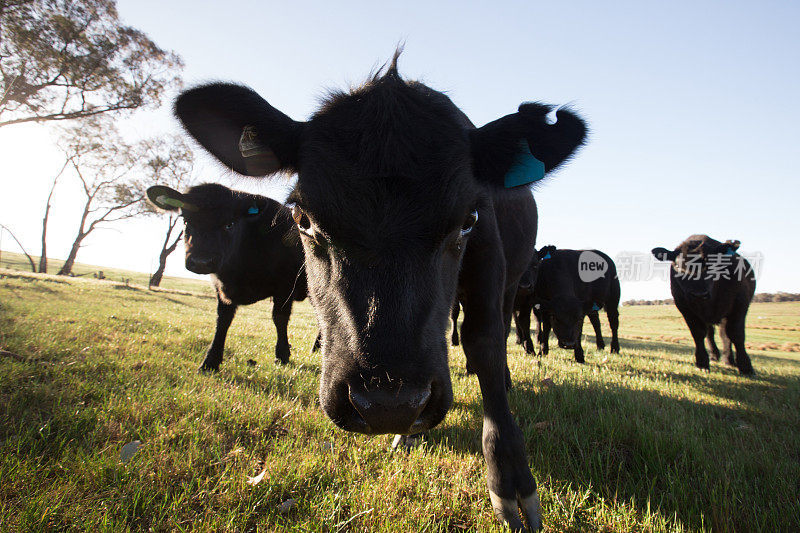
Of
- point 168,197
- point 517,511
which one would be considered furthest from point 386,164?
point 168,197

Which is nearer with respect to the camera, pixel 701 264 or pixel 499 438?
pixel 499 438

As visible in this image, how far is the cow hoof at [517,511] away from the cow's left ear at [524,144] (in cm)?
192

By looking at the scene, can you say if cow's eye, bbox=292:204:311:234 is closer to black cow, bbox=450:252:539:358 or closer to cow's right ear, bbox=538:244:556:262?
black cow, bbox=450:252:539:358

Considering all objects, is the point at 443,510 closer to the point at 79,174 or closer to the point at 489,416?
the point at 489,416

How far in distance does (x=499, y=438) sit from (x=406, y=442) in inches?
31.6

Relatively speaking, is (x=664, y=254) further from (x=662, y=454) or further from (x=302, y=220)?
(x=302, y=220)

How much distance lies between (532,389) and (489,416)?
2.20 m

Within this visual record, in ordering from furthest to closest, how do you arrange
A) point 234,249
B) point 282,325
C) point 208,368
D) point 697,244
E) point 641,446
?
1. point 697,244
2. point 282,325
3. point 234,249
4. point 208,368
5. point 641,446

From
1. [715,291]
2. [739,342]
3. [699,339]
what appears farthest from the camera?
[699,339]

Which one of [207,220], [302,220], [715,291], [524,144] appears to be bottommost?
[715,291]

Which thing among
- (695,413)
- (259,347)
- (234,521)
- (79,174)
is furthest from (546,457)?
(79,174)

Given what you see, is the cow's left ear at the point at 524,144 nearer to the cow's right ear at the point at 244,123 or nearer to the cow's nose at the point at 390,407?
the cow's right ear at the point at 244,123

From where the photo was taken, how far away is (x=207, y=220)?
527cm

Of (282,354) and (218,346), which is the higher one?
(218,346)
